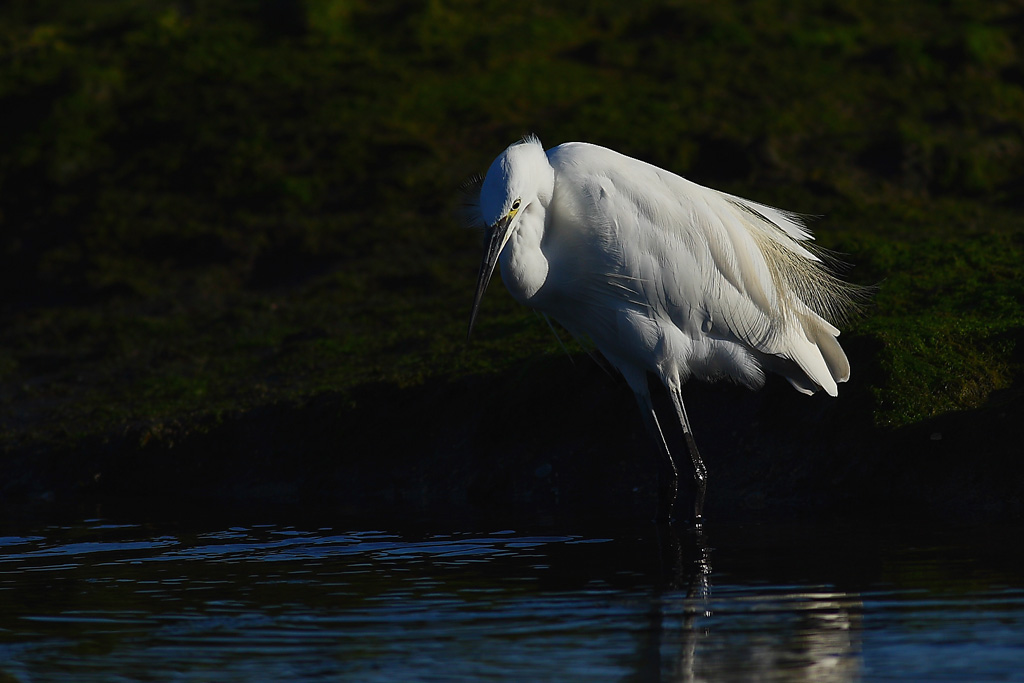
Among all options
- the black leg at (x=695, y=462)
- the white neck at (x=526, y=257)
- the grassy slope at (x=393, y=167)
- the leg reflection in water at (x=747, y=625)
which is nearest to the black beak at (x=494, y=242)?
the white neck at (x=526, y=257)

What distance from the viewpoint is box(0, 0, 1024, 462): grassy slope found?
29.0 ft

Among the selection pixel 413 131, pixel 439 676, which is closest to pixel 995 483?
pixel 439 676

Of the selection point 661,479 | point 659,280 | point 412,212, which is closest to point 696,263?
point 659,280

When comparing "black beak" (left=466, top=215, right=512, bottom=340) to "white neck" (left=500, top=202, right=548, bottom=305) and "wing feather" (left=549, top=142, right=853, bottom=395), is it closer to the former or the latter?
"white neck" (left=500, top=202, right=548, bottom=305)

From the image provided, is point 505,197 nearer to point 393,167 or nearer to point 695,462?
point 695,462

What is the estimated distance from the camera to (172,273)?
1175 centimetres

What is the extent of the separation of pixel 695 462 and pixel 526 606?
2141mm

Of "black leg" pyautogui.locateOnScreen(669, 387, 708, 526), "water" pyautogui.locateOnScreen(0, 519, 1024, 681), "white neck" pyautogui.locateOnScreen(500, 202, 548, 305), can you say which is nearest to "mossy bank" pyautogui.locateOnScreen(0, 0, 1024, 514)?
"black leg" pyautogui.locateOnScreen(669, 387, 708, 526)

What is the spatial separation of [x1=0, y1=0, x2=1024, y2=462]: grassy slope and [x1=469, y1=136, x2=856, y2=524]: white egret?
66 centimetres

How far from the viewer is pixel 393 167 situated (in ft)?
43.0

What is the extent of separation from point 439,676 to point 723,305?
319 cm

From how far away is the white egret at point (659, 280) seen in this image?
6.34 meters

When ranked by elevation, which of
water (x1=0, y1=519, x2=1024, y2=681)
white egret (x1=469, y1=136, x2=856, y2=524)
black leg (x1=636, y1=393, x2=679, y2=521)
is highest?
white egret (x1=469, y1=136, x2=856, y2=524)

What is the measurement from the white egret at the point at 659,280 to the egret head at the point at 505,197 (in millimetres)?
20
